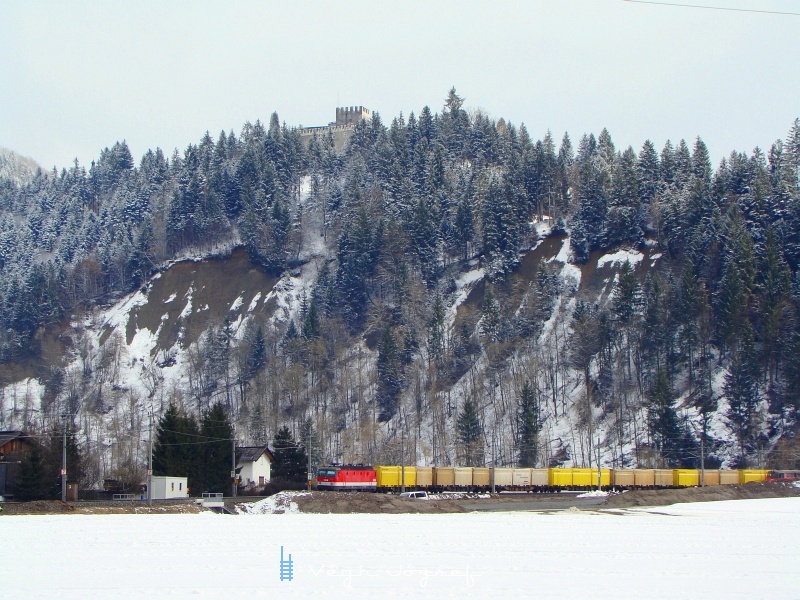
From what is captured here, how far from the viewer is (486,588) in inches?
1020

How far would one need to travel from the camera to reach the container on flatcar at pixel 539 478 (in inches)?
3418

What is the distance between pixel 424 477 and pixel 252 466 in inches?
714

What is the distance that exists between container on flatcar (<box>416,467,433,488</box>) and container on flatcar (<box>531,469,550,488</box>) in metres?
11.6

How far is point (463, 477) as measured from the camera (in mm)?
83750

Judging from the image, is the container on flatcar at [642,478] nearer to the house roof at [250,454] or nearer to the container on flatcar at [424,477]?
the container on flatcar at [424,477]

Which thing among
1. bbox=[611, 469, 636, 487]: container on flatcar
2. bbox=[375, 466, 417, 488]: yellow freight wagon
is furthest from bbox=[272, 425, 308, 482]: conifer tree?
bbox=[611, 469, 636, 487]: container on flatcar

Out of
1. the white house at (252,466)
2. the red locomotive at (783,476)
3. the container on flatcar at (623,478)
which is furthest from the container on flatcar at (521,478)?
the red locomotive at (783,476)

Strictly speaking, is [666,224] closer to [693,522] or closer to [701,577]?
[693,522]

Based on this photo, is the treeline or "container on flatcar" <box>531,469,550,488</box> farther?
"container on flatcar" <box>531,469,550,488</box>

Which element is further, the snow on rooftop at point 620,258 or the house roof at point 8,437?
the snow on rooftop at point 620,258

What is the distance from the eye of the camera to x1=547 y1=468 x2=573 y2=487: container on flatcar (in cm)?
8675

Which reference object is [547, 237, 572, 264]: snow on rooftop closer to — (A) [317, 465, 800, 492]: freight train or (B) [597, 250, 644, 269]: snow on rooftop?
(B) [597, 250, 644, 269]: snow on rooftop

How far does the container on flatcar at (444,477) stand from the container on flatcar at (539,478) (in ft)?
28.8

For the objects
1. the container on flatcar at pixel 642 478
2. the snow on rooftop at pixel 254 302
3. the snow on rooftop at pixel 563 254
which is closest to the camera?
the container on flatcar at pixel 642 478
